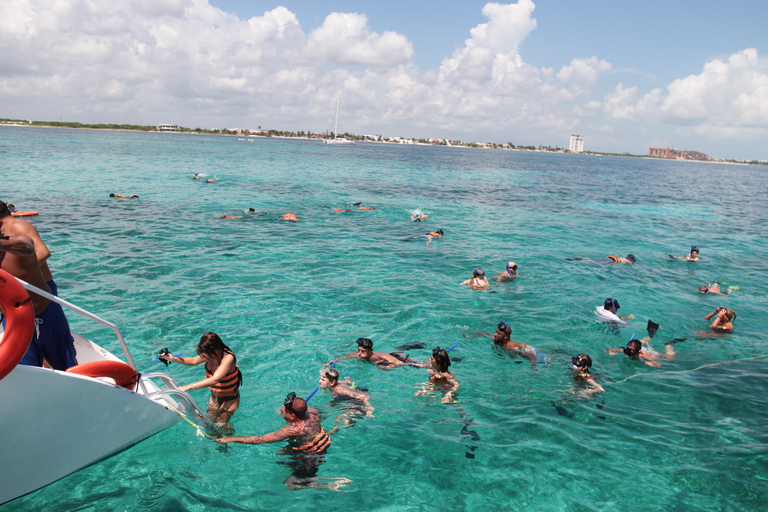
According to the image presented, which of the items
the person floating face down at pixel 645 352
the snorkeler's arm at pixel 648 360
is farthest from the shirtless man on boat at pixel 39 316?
the snorkeler's arm at pixel 648 360

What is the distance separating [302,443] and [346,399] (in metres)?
1.91

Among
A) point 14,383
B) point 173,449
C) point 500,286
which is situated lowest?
point 173,449

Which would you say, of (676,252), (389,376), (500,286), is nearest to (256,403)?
(389,376)

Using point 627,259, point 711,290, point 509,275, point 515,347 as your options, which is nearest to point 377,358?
point 515,347

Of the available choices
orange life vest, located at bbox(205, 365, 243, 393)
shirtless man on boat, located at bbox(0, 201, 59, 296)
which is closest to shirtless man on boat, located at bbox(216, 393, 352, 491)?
orange life vest, located at bbox(205, 365, 243, 393)

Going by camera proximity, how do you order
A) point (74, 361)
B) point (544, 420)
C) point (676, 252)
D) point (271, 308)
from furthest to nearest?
1. point (676, 252)
2. point (271, 308)
3. point (544, 420)
4. point (74, 361)

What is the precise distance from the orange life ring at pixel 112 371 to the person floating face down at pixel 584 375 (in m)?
7.68

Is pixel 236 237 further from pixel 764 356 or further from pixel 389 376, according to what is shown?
pixel 764 356

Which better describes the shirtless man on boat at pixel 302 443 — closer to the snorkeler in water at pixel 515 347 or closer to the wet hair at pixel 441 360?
the wet hair at pixel 441 360

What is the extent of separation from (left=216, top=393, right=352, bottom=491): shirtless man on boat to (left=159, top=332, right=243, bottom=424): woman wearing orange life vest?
0.55m

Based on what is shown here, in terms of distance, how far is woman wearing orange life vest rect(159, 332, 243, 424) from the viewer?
5.99 meters

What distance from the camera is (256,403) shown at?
766 cm

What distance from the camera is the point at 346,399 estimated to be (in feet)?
25.3

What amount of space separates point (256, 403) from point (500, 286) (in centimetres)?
971
